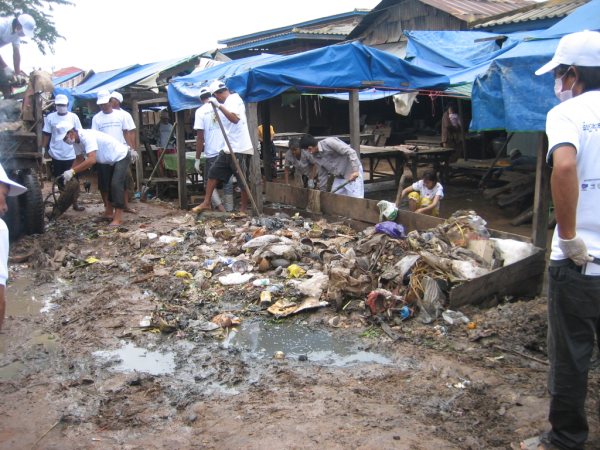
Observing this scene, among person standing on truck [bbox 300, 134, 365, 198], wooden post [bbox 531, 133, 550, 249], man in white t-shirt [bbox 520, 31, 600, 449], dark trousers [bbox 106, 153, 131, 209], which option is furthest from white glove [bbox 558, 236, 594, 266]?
dark trousers [bbox 106, 153, 131, 209]

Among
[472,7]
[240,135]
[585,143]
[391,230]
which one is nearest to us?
[585,143]

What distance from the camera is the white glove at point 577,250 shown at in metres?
2.50

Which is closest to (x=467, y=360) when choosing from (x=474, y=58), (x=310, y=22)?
(x=474, y=58)

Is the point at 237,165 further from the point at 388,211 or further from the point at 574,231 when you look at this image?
the point at 574,231

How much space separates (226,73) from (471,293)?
692 centimetres

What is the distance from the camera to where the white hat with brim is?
878 cm

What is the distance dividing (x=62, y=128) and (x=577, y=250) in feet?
26.9

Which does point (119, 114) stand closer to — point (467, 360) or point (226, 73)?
point (226, 73)

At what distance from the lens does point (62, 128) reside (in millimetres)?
8812

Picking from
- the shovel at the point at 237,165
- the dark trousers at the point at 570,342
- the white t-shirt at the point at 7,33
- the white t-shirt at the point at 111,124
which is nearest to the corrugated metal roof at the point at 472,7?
the shovel at the point at 237,165

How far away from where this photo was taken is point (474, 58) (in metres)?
10.7

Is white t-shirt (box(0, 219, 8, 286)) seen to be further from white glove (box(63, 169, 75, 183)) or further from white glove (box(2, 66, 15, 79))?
white glove (box(2, 66, 15, 79))

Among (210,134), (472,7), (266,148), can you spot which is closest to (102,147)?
(210,134)

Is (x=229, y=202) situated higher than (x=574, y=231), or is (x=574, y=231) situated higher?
(x=574, y=231)
